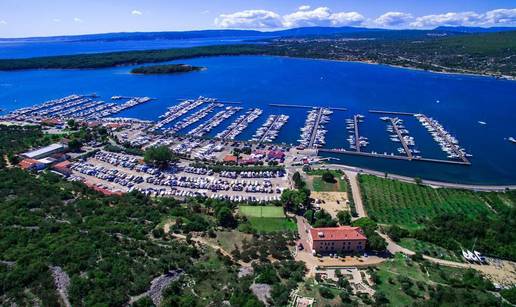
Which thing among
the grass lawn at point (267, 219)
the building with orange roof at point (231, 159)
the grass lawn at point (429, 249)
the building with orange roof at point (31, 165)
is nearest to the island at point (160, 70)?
the building with orange roof at point (31, 165)

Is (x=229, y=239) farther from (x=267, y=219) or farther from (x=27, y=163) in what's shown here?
(x=27, y=163)

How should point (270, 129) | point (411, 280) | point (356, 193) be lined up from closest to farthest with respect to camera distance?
point (411, 280), point (356, 193), point (270, 129)

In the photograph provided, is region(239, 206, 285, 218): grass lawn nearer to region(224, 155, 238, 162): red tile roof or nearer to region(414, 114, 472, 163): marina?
region(224, 155, 238, 162): red tile roof

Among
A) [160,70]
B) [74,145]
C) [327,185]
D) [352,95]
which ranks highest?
[160,70]

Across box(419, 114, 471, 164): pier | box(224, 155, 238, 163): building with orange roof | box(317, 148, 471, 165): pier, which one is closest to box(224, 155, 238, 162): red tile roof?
box(224, 155, 238, 163): building with orange roof

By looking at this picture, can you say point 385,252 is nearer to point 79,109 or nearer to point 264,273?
point 264,273

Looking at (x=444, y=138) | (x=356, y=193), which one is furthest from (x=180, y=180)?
(x=444, y=138)

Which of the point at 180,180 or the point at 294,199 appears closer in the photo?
the point at 294,199
